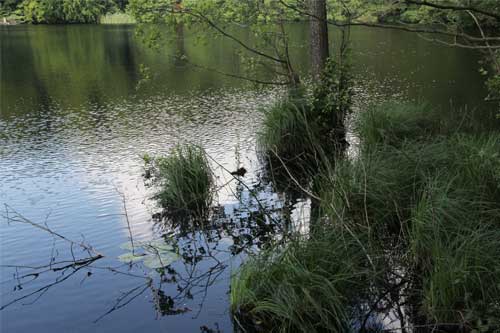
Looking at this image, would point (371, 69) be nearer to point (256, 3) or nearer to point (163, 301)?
point (256, 3)

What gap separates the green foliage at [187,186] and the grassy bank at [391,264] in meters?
2.14

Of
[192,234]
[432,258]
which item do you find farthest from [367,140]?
[432,258]

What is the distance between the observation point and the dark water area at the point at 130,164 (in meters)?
4.97

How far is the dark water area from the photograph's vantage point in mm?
4973

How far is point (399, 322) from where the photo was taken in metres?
4.27

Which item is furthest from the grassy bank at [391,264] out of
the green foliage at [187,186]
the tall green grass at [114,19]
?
the tall green grass at [114,19]

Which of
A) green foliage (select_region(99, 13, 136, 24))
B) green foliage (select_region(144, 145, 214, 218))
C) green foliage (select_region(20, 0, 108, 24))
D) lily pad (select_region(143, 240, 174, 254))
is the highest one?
green foliage (select_region(20, 0, 108, 24))

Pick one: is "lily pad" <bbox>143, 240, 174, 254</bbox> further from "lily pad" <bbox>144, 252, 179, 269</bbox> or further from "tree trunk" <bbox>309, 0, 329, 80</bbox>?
"tree trunk" <bbox>309, 0, 329, 80</bbox>

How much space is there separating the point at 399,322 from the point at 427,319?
22 cm

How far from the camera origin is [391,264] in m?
4.82

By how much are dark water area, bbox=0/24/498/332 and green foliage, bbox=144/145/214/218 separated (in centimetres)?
23

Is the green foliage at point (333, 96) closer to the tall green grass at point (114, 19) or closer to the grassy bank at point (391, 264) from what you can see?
the grassy bank at point (391, 264)

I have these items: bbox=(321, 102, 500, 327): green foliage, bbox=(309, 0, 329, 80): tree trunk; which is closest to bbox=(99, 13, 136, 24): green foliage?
bbox=(309, 0, 329, 80): tree trunk

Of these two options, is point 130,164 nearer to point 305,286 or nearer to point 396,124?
point 396,124
